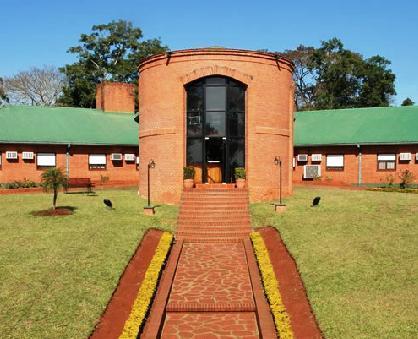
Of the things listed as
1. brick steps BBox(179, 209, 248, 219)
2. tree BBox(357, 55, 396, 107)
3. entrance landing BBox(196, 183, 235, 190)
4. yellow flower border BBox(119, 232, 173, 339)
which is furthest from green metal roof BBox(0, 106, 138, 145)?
tree BBox(357, 55, 396, 107)

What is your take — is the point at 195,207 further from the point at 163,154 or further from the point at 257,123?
the point at 257,123

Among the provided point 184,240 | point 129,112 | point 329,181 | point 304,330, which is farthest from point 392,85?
point 304,330

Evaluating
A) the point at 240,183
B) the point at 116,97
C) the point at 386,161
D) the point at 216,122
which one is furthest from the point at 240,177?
the point at 116,97

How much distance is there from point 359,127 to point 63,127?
80.8 feet

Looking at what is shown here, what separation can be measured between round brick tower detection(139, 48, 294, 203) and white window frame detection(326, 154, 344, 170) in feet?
41.8

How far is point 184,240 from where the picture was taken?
763 inches

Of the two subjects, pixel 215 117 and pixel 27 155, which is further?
pixel 27 155

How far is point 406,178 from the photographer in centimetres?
3384

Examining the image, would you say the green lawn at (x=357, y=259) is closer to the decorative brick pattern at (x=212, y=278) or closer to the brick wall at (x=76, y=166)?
the decorative brick pattern at (x=212, y=278)

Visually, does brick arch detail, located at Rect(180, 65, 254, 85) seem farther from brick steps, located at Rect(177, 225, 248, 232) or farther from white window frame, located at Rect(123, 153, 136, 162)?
white window frame, located at Rect(123, 153, 136, 162)

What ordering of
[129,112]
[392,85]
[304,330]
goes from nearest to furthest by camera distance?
[304,330] → [129,112] → [392,85]

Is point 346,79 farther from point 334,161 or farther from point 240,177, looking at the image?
point 240,177

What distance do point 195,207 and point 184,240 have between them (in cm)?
290

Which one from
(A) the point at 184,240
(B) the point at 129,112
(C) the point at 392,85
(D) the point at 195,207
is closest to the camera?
(A) the point at 184,240
